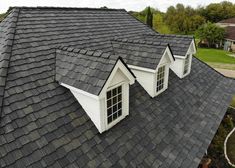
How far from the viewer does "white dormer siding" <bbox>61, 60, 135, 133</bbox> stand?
530 cm

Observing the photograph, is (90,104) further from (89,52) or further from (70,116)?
(89,52)

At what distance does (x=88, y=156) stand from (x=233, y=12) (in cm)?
9768

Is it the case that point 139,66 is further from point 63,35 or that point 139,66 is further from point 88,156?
point 88,156

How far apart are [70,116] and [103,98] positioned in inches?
39.0

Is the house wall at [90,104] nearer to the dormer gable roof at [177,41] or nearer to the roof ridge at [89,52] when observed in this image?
the roof ridge at [89,52]

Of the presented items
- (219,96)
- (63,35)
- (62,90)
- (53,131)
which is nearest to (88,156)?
(53,131)

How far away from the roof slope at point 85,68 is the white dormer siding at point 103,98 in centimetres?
14

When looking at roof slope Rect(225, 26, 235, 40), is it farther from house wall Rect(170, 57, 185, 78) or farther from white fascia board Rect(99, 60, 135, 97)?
white fascia board Rect(99, 60, 135, 97)

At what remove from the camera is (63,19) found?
888 centimetres

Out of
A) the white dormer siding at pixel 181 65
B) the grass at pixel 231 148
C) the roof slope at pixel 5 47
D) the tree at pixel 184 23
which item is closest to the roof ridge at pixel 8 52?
the roof slope at pixel 5 47

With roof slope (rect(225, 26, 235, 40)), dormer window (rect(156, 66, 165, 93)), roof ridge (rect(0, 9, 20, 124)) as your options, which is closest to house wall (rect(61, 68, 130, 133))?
roof ridge (rect(0, 9, 20, 124))

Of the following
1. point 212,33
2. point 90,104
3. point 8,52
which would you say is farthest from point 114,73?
point 212,33

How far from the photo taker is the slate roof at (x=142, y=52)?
7.67m

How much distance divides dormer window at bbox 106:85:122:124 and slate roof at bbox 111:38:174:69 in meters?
2.02
